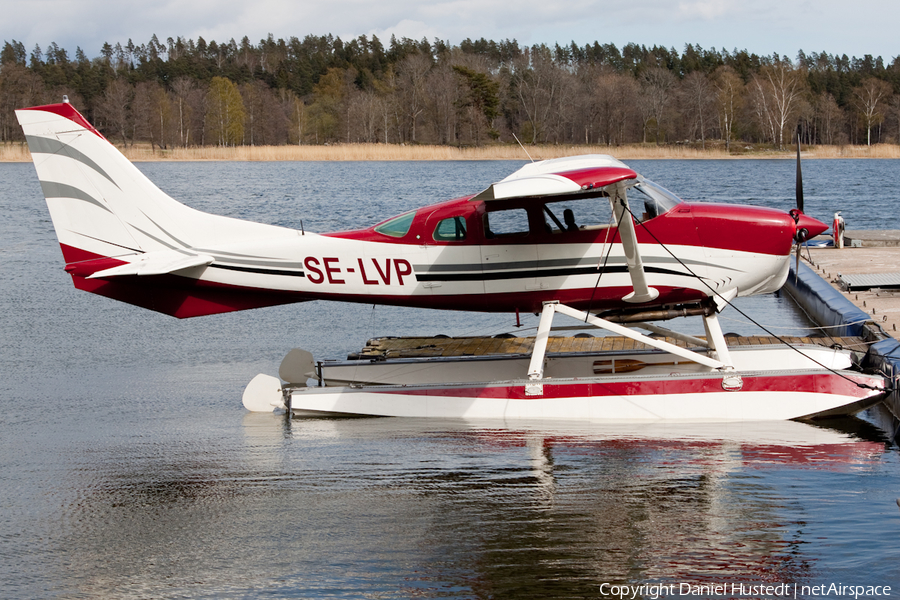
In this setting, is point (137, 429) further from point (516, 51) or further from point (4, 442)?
point (516, 51)

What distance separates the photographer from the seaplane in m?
8.44

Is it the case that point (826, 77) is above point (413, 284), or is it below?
above

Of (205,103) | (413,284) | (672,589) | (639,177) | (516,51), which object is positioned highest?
(516,51)

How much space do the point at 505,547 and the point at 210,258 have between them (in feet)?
15.7

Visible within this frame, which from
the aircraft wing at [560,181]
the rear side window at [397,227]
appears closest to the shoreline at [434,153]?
the rear side window at [397,227]

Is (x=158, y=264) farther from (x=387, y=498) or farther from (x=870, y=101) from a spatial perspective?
(x=870, y=101)

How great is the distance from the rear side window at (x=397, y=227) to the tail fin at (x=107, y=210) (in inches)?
48.2

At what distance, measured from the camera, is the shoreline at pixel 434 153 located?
185ft

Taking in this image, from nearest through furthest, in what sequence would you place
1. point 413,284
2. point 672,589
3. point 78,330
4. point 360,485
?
point 672,589
point 360,485
point 413,284
point 78,330

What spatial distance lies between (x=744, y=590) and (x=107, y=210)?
23.3 feet

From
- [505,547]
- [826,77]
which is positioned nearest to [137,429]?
[505,547]

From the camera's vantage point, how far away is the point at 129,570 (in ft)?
18.5

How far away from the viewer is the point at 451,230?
8.71m

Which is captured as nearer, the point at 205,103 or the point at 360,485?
the point at 360,485
